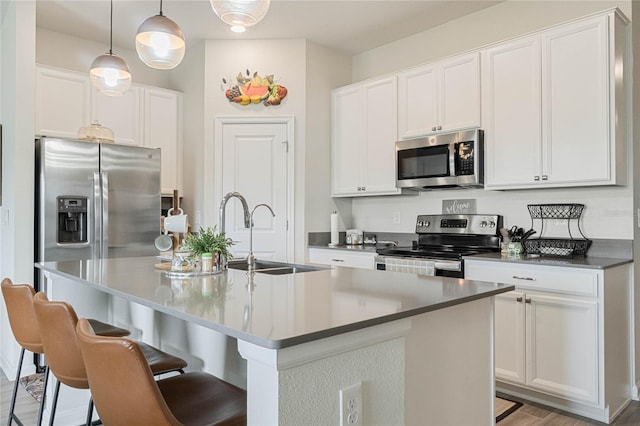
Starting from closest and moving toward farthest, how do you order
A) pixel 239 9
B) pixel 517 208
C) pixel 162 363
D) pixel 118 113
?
1. pixel 162 363
2. pixel 239 9
3. pixel 517 208
4. pixel 118 113

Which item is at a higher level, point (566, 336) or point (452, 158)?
point (452, 158)

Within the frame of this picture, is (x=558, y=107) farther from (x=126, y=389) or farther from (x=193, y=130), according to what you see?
(x=193, y=130)

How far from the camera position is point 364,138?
4.29 meters

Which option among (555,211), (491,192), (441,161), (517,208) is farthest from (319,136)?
(555,211)

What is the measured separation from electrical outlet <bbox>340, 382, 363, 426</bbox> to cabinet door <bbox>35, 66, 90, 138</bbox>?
3.75 metres

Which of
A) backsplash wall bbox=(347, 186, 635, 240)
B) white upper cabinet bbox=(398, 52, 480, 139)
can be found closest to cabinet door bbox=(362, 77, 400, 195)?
white upper cabinet bbox=(398, 52, 480, 139)

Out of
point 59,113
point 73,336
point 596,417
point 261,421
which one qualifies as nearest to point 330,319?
point 261,421

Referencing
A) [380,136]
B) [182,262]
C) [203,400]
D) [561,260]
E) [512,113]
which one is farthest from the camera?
[380,136]

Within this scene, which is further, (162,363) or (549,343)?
(549,343)

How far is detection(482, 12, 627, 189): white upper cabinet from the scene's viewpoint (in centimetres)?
279

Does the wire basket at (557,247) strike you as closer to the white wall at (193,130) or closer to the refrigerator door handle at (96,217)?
the white wall at (193,130)

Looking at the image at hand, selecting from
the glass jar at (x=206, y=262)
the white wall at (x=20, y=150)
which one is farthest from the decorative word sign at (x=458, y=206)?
the white wall at (x=20, y=150)

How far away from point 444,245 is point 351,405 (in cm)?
284

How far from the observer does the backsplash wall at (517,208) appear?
9.73 feet
